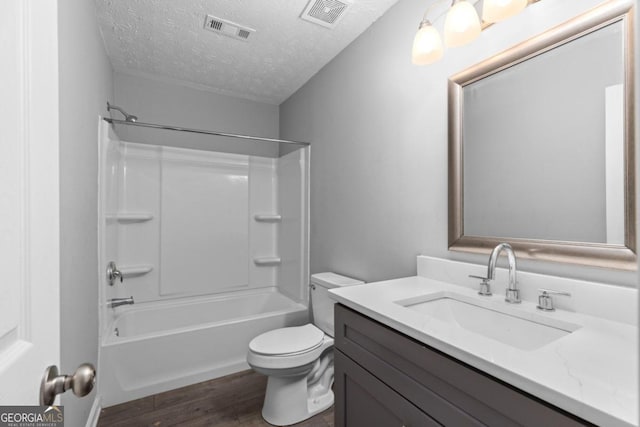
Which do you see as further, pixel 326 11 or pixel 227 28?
pixel 227 28

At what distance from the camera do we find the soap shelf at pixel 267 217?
3055mm

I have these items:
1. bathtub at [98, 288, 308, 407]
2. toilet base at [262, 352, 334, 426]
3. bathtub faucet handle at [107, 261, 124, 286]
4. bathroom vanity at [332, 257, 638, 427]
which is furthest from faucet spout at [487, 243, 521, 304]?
bathtub faucet handle at [107, 261, 124, 286]

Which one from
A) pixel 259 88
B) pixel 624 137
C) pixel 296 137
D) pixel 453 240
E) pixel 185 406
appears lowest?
pixel 185 406

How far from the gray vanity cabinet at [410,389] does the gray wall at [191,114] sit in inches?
92.2

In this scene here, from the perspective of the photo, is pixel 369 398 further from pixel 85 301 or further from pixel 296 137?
pixel 296 137

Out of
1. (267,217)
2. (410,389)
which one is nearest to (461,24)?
(410,389)

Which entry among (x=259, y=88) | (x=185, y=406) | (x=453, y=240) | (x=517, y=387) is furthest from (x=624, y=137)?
(x=259, y=88)

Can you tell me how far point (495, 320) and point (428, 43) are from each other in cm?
116

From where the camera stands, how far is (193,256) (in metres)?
2.74

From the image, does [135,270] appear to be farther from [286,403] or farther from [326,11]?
[326,11]

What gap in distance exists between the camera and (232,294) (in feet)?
9.45

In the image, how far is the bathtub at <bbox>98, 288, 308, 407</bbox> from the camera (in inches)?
73.6

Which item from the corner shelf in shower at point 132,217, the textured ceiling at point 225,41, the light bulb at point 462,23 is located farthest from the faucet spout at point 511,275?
the corner shelf in shower at point 132,217

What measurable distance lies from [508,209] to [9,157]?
1.43m
